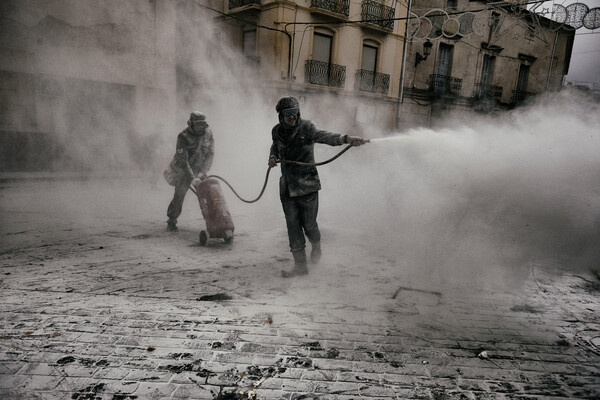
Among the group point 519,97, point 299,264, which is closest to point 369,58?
point 519,97

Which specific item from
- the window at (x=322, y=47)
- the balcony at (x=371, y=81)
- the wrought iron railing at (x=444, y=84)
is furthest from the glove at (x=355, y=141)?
the wrought iron railing at (x=444, y=84)

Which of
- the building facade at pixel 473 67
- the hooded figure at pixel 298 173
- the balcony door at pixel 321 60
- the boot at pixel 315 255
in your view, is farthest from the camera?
the building facade at pixel 473 67

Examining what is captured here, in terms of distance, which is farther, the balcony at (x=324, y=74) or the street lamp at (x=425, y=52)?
the street lamp at (x=425, y=52)

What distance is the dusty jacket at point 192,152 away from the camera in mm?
5719

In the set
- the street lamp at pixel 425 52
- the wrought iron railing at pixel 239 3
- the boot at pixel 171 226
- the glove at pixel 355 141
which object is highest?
the wrought iron railing at pixel 239 3

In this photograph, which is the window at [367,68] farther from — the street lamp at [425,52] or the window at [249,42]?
the window at [249,42]

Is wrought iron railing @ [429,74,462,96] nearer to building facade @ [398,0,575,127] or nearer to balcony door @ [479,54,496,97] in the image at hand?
building facade @ [398,0,575,127]

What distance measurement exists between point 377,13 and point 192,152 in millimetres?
15835

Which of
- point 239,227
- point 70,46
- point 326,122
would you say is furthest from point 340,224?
point 326,122

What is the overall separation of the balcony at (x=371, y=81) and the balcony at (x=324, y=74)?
35.7 inches

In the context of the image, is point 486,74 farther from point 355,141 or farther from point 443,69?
point 355,141

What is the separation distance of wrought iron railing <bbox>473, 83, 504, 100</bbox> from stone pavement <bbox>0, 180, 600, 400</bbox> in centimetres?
1953

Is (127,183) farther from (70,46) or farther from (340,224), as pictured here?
(340,224)

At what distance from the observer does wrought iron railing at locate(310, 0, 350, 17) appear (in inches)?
631
